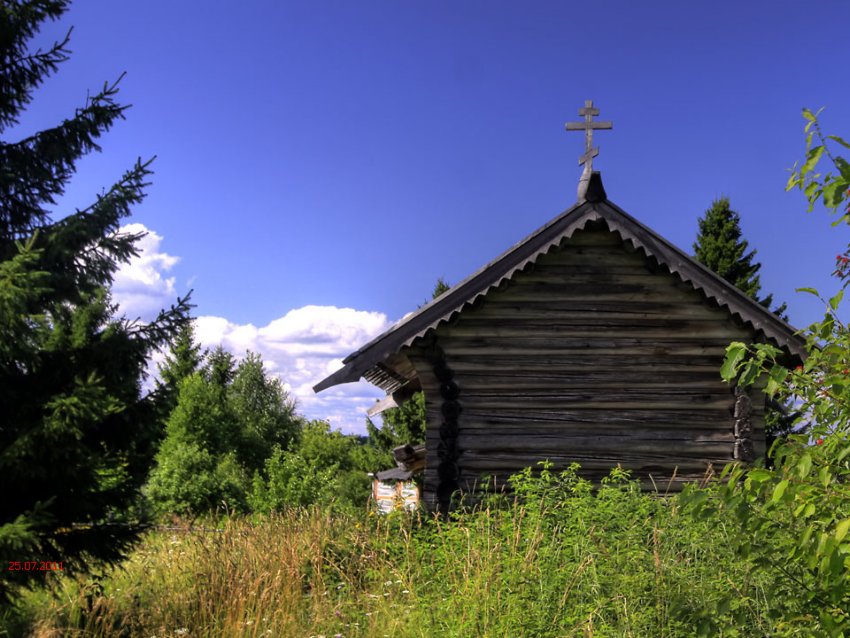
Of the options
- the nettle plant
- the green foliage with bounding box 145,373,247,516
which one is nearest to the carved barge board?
the nettle plant

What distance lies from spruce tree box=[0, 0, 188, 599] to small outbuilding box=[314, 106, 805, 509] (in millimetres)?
3572

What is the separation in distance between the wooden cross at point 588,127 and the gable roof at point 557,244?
2.26ft

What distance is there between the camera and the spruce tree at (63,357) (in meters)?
6.03

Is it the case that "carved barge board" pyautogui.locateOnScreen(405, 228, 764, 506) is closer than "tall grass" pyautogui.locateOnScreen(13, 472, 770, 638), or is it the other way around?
"tall grass" pyautogui.locateOnScreen(13, 472, 770, 638)

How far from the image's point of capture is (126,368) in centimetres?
676

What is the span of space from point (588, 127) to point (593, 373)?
138 inches

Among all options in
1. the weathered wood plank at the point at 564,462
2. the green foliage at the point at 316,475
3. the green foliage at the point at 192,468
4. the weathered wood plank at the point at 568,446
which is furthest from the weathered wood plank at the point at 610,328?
the green foliage at the point at 192,468

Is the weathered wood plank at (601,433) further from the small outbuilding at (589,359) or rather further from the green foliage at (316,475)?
the green foliage at (316,475)

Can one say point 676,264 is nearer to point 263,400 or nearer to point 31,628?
point 31,628

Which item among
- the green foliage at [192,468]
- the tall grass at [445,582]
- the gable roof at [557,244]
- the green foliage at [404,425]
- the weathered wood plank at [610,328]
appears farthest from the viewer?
the green foliage at [404,425]

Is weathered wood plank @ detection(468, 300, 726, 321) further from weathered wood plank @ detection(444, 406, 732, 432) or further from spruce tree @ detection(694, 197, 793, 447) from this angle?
spruce tree @ detection(694, 197, 793, 447)

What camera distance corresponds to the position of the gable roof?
932 cm

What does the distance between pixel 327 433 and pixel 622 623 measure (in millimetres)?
38841

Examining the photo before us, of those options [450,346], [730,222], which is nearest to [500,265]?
[450,346]
